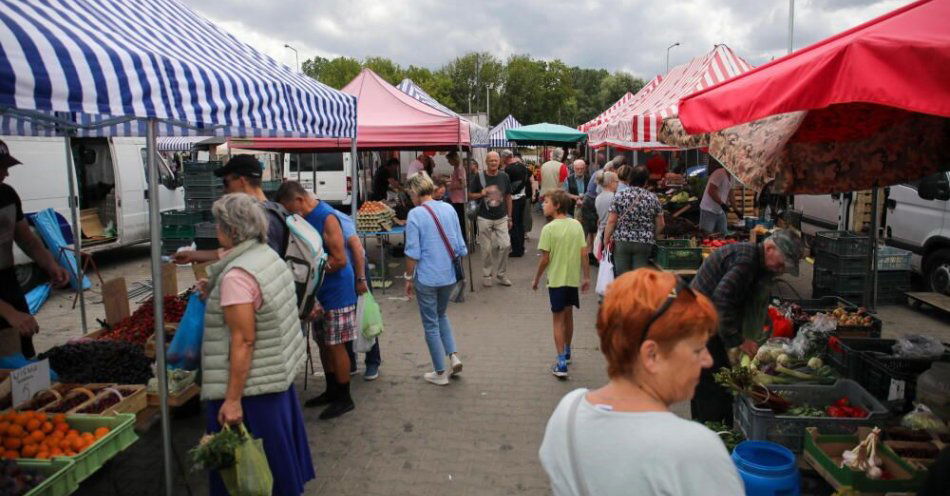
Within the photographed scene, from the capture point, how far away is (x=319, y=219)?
475cm

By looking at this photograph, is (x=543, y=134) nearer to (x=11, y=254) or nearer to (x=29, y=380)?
(x=11, y=254)

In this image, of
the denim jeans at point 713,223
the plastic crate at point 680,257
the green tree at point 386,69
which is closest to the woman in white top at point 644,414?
the plastic crate at point 680,257

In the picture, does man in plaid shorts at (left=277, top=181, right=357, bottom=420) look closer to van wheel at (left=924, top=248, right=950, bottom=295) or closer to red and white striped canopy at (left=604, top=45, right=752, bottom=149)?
red and white striped canopy at (left=604, top=45, right=752, bottom=149)

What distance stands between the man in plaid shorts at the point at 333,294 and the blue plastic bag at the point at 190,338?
1.52m

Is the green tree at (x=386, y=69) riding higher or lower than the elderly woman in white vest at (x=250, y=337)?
higher

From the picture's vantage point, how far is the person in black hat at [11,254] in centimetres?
451

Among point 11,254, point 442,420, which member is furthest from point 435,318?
point 11,254

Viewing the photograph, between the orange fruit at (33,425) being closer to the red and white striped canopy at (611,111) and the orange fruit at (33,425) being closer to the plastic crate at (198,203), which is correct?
the plastic crate at (198,203)

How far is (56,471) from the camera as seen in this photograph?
285 cm

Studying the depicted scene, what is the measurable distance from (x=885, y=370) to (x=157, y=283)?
4.93 meters

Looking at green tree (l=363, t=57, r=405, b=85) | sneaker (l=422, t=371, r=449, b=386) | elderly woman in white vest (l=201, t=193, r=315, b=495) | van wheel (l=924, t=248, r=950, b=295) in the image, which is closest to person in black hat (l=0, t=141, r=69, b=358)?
elderly woman in white vest (l=201, t=193, r=315, b=495)

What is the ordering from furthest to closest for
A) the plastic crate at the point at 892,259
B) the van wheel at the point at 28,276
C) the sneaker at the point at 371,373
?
the van wheel at the point at 28,276 < the plastic crate at the point at 892,259 < the sneaker at the point at 371,373

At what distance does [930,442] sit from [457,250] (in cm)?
361

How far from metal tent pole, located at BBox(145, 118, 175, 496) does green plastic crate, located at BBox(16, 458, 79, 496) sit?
64 centimetres
